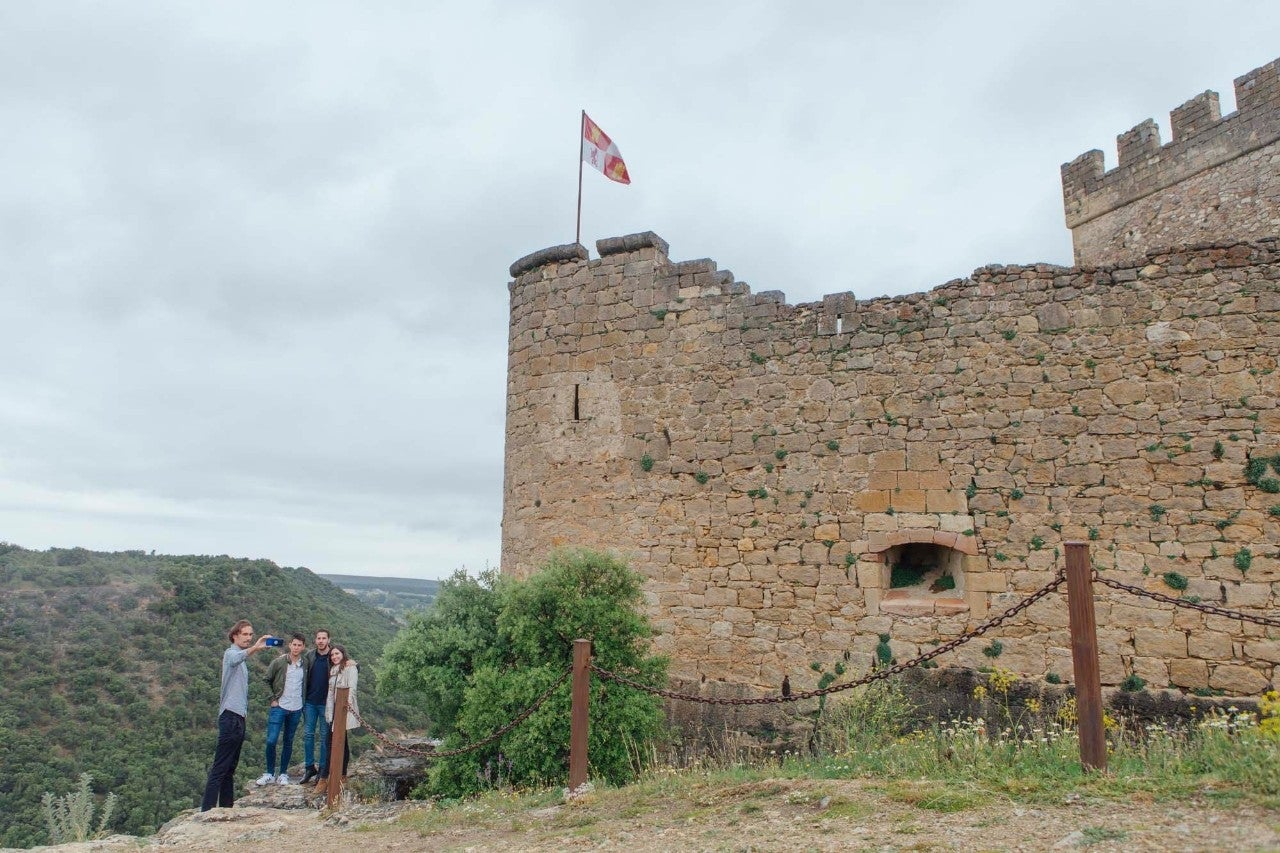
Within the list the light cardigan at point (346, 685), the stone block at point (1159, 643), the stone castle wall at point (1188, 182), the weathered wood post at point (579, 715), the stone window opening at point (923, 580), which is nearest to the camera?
the weathered wood post at point (579, 715)

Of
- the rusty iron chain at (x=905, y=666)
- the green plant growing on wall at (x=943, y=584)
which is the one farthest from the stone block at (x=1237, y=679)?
the green plant growing on wall at (x=943, y=584)

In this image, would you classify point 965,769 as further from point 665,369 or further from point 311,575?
point 311,575

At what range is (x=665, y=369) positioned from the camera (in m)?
9.35

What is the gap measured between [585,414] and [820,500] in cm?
296

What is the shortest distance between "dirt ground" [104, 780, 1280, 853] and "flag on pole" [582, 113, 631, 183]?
745 cm

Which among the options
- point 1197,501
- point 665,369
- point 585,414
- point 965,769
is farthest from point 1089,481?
point 585,414

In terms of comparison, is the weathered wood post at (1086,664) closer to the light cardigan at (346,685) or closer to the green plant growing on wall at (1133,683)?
the green plant growing on wall at (1133,683)

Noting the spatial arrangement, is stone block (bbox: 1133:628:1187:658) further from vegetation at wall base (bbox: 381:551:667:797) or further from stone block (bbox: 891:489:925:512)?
vegetation at wall base (bbox: 381:551:667:797)

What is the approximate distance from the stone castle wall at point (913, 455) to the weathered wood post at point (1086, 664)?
9.92ft

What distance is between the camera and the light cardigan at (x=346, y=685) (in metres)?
7.66

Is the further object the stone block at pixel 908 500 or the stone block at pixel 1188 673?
the stone block at pixel 908 500

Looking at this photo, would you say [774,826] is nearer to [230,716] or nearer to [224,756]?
[230,716]

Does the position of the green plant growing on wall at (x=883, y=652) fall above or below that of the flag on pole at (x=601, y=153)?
below

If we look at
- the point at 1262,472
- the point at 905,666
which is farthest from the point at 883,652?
the point at 1262,472
